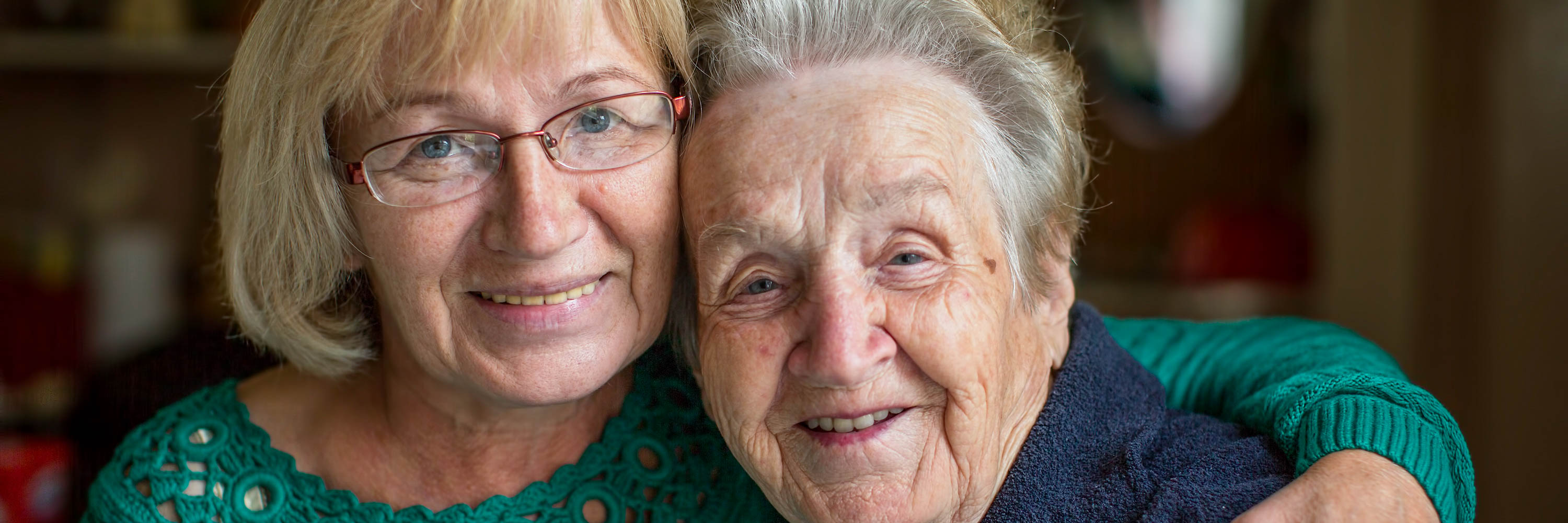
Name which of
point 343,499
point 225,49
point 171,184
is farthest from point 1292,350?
point 171,184

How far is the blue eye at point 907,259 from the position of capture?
117cm

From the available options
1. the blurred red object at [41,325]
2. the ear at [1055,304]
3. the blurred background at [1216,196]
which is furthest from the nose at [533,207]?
the blurred red object at [41,325]

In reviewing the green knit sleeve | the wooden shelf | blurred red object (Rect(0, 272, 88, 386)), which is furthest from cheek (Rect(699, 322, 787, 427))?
blurred red object (Rect(0, 272, 88, 386))

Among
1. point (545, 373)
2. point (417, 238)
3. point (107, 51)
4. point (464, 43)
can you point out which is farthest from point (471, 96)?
point (107, 51)

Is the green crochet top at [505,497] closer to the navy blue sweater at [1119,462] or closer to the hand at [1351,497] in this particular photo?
the navy blue sweater at [1119,462]

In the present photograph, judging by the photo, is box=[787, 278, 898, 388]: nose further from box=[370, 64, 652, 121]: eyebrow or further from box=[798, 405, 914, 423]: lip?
box=[370, 64, 652, 121]: eyebrow

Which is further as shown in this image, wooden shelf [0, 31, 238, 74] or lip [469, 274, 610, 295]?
wooden shelf [0, 31, 238, 74]

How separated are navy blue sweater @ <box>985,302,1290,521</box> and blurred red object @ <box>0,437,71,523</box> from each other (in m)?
2.08

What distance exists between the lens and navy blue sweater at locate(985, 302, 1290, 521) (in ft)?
3.90

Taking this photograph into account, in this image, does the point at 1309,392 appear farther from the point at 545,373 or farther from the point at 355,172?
the point at 355,172

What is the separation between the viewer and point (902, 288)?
3.82ft

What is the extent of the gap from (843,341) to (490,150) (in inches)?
17.0

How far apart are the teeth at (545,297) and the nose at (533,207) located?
5 cm

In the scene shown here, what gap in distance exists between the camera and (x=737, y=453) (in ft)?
4.09
